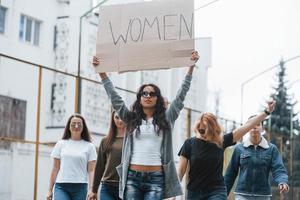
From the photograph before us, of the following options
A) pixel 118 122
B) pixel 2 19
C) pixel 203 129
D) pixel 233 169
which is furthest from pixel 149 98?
pixel 2 19

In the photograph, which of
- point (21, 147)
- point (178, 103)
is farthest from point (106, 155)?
point (21, 147)

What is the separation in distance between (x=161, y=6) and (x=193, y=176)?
5.81ft

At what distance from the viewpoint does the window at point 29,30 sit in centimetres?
3045

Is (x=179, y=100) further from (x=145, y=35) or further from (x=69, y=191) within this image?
(x=69, y=191)

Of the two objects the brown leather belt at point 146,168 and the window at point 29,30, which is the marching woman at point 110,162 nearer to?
the brown leather belt at point 146,168

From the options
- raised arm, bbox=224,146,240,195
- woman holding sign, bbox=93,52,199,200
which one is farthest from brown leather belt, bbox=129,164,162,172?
raised arm, bbox=224,146,240,195

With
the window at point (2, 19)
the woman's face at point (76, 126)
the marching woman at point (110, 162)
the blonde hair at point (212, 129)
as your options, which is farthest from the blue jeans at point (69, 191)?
the window at point (2, 19)

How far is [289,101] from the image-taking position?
5516cm

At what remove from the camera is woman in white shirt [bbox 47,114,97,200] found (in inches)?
334

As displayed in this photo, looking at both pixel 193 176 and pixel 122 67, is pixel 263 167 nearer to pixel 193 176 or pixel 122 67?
pixel 193 176

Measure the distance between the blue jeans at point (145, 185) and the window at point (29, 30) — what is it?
24920mm

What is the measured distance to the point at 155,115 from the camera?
6.44m

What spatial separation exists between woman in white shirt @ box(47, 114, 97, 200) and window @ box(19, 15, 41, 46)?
2227 cm

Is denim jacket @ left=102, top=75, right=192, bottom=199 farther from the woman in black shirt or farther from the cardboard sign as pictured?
the woman in black shirt
